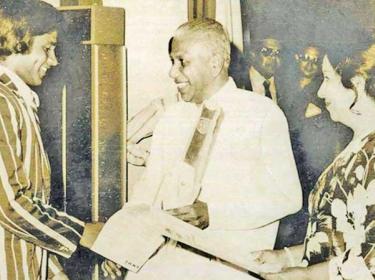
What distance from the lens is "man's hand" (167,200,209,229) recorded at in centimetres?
276

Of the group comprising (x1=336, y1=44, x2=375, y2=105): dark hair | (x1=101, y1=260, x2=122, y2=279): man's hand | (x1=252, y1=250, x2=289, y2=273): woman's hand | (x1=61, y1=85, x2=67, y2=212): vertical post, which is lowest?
(x1=101, y1=260, x2=122, y2=279): man's hand

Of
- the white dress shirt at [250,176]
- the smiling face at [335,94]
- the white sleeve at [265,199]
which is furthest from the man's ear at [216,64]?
the smiling face at [335,94]

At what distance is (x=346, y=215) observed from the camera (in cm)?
275

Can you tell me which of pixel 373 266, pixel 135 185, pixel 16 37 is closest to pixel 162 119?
pixel 135 185

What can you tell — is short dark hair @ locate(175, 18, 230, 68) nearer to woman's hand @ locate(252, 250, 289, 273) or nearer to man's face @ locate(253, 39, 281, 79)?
man's face @ locate(253, 39, 281, 79)

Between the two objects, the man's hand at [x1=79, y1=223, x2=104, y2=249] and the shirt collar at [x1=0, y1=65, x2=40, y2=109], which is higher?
the shirt collar at [x1=0, y1=65, x2=40, y2=109]

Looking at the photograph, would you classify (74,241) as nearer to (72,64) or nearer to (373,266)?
(72,64)

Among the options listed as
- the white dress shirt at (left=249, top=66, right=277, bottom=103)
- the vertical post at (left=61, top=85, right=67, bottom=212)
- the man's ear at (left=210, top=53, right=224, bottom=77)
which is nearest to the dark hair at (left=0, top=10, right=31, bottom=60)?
the vertical post at (left=61, top=85, right=67, bottom=212)

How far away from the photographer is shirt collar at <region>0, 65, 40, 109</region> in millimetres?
2832

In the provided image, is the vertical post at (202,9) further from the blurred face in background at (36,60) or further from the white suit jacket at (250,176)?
the blurred face in background at (36,60)

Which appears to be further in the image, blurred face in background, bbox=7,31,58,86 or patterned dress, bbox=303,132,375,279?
blurred face in background, bbox=7,31,58,86

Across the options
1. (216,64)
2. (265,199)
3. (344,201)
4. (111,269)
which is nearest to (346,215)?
(344,201)

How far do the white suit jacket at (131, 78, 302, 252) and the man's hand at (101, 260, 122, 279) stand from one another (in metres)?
0.27

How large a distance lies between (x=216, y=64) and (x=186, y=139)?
0.97 feet
